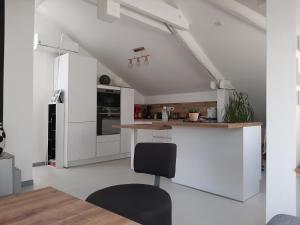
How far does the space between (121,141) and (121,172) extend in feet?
4.59

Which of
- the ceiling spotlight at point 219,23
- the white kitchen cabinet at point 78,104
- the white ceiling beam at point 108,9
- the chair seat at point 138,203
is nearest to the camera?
the chair seat at point 138,203

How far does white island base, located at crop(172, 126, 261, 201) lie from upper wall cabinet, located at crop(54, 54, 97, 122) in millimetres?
2287

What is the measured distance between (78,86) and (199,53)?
8.27 ft

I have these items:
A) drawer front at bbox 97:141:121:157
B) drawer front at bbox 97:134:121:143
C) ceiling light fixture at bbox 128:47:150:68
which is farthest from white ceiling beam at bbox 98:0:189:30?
drawer front at bbox 97:141:121:157

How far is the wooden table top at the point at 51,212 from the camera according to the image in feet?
2.78

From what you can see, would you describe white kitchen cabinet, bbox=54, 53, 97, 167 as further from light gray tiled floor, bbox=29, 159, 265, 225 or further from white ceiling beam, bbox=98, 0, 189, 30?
white ceiling beam, bbox=98, 0, 189, 30

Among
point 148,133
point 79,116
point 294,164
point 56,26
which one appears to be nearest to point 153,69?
point 148,133

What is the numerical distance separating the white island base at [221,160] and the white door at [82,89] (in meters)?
2.28

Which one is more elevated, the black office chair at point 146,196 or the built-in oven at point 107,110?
the built-in oven at point 107,110

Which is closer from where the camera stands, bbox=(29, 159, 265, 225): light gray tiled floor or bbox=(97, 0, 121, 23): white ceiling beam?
bbox=(29, 159, 265, 225): light gray tiled floor

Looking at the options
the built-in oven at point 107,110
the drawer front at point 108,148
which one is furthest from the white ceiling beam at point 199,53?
the drawer front at point 108,148

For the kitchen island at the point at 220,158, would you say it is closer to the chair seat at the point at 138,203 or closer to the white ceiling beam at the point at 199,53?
the chair seat at the point at 138,203

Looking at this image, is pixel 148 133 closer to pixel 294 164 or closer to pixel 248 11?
pixel 248 11

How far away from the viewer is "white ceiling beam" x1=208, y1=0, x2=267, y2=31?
3229mm
